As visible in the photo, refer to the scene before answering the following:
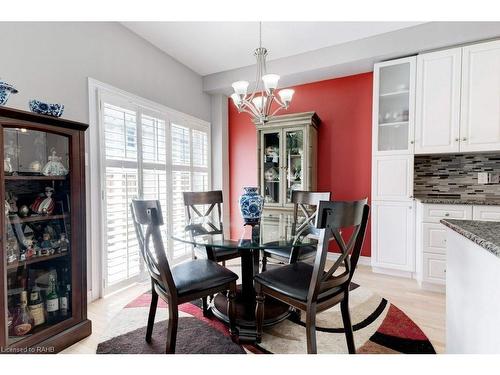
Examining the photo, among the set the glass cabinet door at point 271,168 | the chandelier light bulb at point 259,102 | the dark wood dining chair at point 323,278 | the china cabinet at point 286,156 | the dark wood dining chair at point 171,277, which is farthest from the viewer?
the glass cabinet door at point 271,168

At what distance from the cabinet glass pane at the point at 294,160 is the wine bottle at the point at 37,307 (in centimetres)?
268

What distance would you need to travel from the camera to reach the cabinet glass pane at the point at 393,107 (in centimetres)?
279

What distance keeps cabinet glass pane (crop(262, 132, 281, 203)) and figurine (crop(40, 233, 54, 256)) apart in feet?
8.07

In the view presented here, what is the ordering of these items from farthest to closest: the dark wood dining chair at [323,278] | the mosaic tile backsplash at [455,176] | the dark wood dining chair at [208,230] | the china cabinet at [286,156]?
the china cabinet at [286,156]
the mosaic tile backsplash at [455,176]
the dark wood dining chair at [208,230]
the dark wood dining chair at [323,278]

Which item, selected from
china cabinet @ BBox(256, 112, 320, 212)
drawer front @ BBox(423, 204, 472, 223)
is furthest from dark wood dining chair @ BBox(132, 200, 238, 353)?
drawer front @ BBox(423, 204, 472, 223)

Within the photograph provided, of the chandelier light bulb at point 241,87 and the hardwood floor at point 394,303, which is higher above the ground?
the chandelier light bulb at point 241,87

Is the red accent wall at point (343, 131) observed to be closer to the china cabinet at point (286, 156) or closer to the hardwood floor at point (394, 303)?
the china cabinet at point (286, 156)

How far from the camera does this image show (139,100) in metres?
2.71

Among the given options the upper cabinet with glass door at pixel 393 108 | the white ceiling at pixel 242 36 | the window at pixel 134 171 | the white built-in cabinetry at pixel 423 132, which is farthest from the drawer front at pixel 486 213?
the window at pixel 134 171

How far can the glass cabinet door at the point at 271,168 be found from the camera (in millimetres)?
3498

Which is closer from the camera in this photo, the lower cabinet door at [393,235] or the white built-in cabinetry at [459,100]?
the white built-in cabinetry at [459,100]

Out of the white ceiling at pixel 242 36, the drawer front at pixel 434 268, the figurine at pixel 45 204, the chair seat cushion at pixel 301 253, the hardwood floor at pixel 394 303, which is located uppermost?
the white ceiling at pixel 242 36

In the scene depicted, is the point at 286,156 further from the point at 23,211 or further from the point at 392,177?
the point at 23,211
